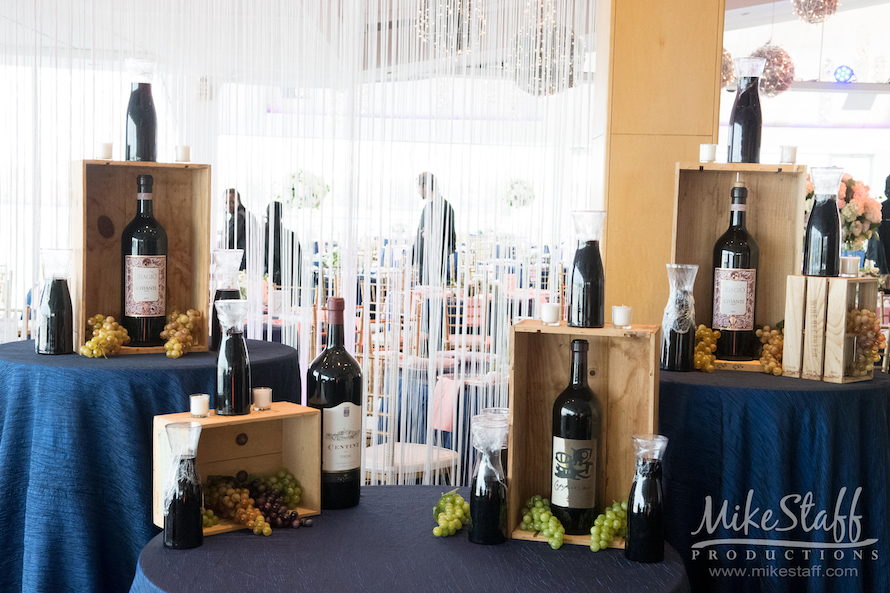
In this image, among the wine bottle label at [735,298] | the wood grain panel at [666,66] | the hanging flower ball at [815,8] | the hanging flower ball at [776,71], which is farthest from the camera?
the hanging flower ball at [776,71]

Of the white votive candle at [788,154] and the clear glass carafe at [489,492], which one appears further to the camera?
the white votive candle at [788,154]

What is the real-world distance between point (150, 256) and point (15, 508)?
60 centimetres

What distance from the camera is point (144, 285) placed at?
183 cm

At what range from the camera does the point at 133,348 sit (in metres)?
1.84

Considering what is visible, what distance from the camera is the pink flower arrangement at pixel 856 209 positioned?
2.37 meters

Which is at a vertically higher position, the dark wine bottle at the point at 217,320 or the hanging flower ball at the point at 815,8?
the hanging flower ball at the point at 815,8

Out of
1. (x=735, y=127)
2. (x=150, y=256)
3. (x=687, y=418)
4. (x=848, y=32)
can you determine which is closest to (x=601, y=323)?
(x=687, y=418)

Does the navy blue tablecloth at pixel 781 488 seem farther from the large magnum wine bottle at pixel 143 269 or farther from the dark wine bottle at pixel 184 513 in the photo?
the large magnum wine bottle at pixel 143 269

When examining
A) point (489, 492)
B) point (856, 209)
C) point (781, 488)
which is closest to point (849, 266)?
point (781, 488)

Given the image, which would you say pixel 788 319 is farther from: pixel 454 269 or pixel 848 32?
pixel 848 32

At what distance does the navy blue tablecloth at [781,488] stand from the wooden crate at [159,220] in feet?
3.83

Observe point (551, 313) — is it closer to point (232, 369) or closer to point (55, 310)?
point (232, 369)

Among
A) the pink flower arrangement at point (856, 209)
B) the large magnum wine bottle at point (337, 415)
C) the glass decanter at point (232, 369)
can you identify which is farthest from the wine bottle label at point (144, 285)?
the pink flower arrangement at point (856, 209)

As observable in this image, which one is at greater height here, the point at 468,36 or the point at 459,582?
the point at 468,36
